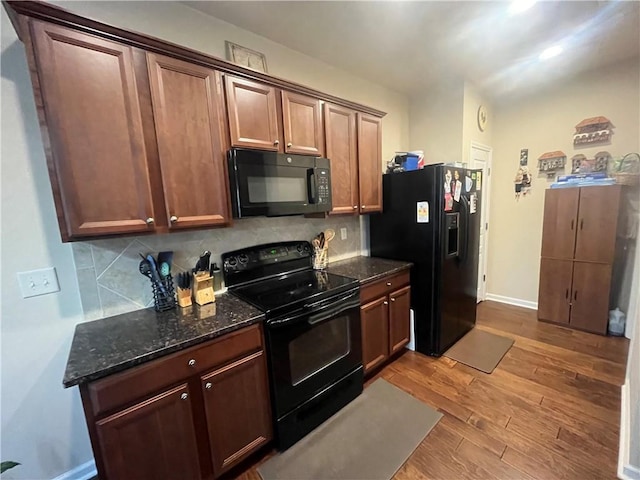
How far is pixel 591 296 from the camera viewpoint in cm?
278

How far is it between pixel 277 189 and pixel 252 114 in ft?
1.55

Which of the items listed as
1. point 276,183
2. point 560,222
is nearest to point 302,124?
point 276,183

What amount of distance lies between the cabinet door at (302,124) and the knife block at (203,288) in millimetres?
980

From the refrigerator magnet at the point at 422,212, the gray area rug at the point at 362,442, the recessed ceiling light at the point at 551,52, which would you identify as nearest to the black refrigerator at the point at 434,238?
the refrigerator magnet at the point at 422,212

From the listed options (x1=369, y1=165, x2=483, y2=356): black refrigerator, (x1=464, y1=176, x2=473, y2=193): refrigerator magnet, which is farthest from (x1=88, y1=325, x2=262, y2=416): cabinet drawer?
(x1=464, y1=176, x2=473, y2=193): refrigerator magnet

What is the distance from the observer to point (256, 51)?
1.98m

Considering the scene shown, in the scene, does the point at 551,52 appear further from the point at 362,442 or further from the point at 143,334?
the point at 143,334

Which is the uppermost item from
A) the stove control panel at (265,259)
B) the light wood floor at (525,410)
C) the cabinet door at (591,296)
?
the stove control panel at (265,259)

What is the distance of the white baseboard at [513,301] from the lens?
3.44 meters

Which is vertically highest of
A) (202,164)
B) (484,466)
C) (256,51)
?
(256,51)

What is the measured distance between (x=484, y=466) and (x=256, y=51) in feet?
10.0

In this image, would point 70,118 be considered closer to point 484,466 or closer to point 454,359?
point 484,466

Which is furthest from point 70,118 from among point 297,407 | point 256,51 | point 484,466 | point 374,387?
point 484,466

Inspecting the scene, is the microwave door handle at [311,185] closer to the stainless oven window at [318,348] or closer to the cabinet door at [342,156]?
the cabinet door at [342,156]
